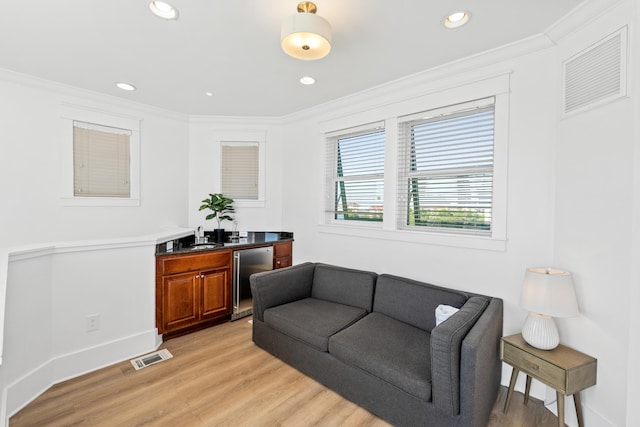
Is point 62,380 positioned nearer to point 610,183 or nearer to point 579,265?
point 579,265

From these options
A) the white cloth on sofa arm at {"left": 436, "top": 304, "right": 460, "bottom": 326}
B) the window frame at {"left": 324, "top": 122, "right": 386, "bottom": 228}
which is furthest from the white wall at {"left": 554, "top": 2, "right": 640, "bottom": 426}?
the window frame at {"left": 324, "top": 122, "right": 386, "bottom": 228}

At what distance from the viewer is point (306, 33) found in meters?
1.67

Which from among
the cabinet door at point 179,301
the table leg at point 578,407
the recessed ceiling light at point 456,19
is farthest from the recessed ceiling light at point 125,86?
the table leg at point 578,407

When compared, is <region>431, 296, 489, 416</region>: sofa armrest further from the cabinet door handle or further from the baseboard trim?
the baseboard trim

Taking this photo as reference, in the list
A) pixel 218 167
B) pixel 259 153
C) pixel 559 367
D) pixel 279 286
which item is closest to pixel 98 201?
pixel 218 167

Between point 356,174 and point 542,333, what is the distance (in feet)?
7.39

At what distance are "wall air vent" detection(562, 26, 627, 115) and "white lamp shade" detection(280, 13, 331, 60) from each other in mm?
1645

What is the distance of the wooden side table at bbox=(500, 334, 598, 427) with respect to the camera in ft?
5.33

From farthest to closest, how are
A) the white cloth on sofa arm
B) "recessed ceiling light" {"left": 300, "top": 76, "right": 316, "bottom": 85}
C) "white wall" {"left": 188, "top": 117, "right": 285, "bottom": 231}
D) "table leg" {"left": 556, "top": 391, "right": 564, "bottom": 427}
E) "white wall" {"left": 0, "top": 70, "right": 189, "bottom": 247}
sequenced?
"white wall" {"left": 188, "top": 117, "right": 285, "bottom": 231}, "recessed ceiling light" {"left": 300, "top": 76, "right": 316, "bottom": 85}, "white wall" {"left": 0, "top": 70, "right": 189, "bottom": 247}, the white cloth on sofa arm, "table leg" {"left": 556, "top": 391, "right": 564, "bottom": 427}

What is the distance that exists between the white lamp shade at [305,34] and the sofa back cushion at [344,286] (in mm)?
2010

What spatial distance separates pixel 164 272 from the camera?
281 centimetres

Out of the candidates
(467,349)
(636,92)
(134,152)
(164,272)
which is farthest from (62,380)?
(636,92)

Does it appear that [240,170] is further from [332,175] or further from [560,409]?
[560,409]

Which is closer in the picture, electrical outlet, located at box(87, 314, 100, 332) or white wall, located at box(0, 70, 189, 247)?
electrical outlet, located at box(87, 314, 100, 332)
